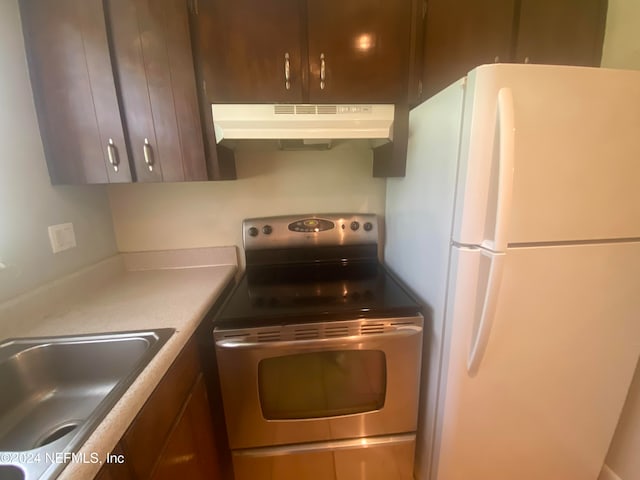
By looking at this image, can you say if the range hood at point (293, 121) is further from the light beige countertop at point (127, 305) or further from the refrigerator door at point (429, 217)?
the light beige countertop at point (127, 305)

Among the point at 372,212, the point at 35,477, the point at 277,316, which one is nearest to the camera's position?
the point at 35,477

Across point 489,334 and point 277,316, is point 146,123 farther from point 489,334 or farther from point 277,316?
point 489,334

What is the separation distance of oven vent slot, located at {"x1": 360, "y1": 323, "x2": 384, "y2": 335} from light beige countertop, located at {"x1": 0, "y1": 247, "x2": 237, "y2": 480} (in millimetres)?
612

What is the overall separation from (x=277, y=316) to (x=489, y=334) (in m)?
0.73

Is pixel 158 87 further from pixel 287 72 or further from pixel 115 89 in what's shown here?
pixel 287 72

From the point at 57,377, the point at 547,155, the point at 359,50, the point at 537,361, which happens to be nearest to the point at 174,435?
the point at 57,377

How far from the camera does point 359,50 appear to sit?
1.09 meters

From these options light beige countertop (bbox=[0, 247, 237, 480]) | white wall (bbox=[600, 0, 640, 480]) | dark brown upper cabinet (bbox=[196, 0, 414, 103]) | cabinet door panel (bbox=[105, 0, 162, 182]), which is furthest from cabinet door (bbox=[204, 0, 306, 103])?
white wall (bbox=[600, 0, 640, 480])

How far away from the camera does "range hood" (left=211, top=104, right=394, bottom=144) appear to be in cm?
110

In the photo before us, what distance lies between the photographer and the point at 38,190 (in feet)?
3.53

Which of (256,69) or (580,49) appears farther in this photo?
(580,49)

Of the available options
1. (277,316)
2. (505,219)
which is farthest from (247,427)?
(505,219)

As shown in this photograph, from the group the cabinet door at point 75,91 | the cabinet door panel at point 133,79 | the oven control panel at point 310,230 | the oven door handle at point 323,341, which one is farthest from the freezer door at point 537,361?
the cabinet door at point 75,91

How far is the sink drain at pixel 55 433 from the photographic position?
727mm
